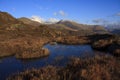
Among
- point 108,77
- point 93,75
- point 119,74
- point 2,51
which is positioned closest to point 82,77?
point 93,75

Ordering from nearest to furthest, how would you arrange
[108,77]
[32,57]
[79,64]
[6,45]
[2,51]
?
[108,77], [79,64], [32,57], [2,51], [6,45]

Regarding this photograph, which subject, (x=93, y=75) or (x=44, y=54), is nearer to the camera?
(x=93, y=75)

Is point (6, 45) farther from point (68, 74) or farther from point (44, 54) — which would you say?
point (68, 74)

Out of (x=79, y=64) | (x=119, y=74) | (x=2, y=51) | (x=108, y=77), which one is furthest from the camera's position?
(x=2, y=51)

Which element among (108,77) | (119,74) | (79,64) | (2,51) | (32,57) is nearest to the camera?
(108,77)

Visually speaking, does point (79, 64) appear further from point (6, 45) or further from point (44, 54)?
point (6, 45)

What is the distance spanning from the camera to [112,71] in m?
A: 15.7

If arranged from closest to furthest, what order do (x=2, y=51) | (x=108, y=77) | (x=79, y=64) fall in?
(x=108, y=77) < (x=79, y=64) < (x=2, y=51)

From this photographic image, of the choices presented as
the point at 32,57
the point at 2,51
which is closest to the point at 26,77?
the point at 32,57

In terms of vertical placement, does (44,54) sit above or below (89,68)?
below

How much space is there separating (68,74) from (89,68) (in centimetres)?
176

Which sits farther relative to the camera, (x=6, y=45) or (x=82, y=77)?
(x=6, y=45)

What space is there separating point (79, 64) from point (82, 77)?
4712 mm

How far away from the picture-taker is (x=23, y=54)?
3284cm
